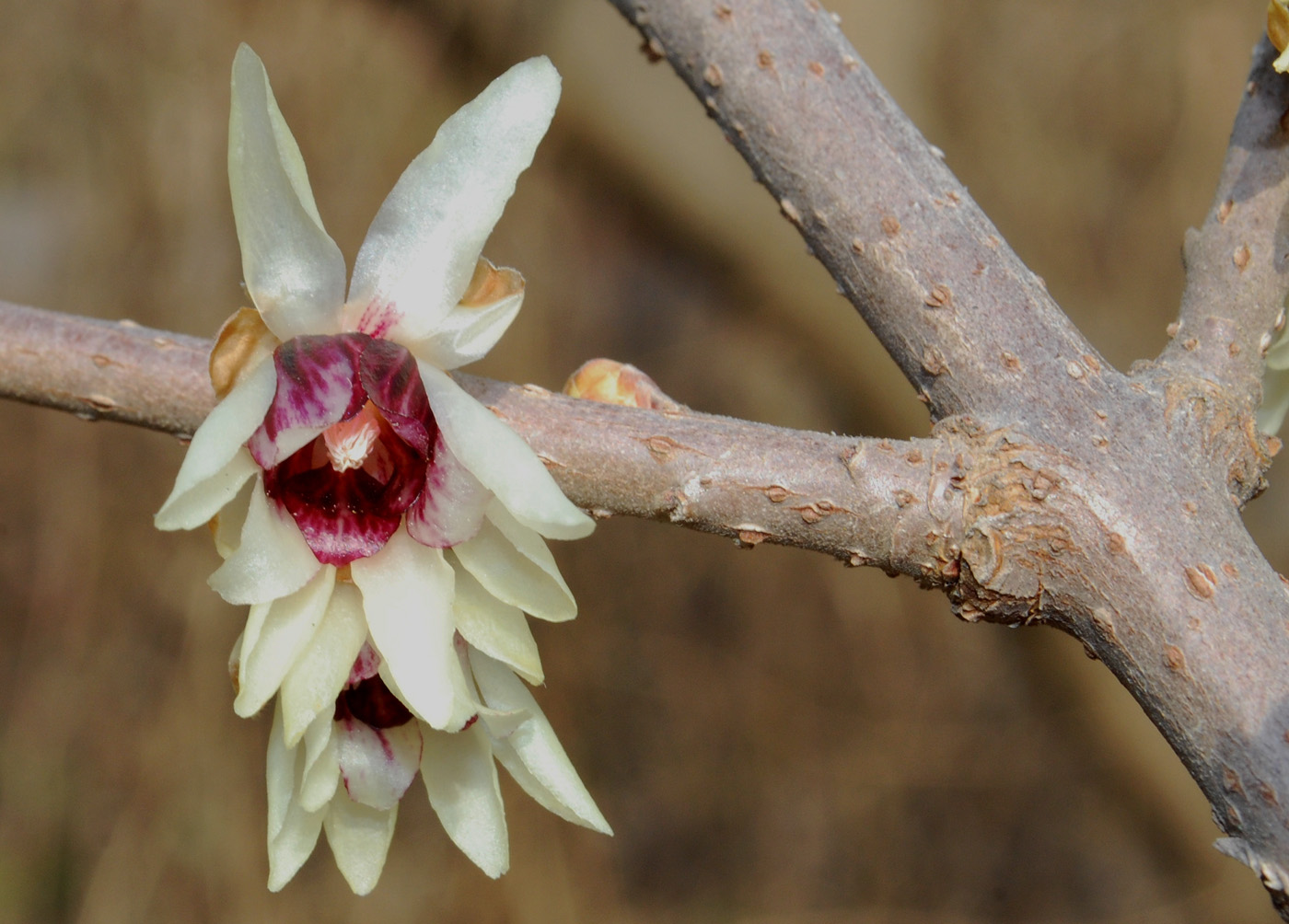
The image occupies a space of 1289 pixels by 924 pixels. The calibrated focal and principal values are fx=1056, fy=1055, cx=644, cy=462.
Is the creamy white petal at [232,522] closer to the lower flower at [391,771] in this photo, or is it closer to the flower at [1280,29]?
the lower flower at [391,771]

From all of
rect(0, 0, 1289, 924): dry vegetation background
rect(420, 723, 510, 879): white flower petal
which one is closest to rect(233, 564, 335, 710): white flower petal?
rect(420, 723, 510, 879): white flower petal

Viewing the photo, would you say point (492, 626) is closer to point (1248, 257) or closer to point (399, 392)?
point (399, 392)

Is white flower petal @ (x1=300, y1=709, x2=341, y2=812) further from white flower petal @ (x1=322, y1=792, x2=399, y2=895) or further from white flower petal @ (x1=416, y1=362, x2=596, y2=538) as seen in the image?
white flower petal @ (x1=416, y1=362, x2=596, y2=538)

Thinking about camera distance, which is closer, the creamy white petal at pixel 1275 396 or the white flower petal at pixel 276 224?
the white flower petal at pixel 276 224

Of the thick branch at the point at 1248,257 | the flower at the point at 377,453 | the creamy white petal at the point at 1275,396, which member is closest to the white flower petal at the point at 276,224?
the flower at the point at 377,453

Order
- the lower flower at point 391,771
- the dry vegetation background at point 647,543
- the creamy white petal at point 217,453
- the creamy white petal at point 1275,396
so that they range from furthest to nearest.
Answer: the dry vegetation background at point 647,543 < the creamy white petal at point 1275,396 < the lower flower at point 391,771 < the creamy white petal at point 217,453

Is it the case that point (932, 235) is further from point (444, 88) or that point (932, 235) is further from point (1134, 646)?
point (444, 88)
